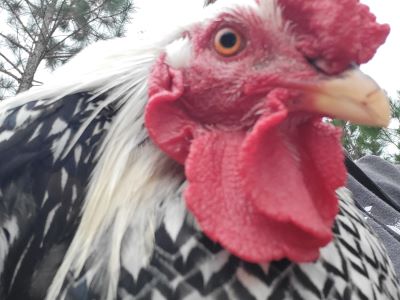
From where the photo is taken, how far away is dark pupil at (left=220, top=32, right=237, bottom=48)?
31.7 inches

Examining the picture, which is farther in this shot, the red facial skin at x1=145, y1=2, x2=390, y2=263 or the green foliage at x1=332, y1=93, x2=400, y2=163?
the green foliage at x1=332, y1=93, x2=400, y2=163

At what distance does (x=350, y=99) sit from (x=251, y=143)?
15cm

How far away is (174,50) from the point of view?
86cm


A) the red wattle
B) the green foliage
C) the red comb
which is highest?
the red comb

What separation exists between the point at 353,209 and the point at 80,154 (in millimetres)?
534

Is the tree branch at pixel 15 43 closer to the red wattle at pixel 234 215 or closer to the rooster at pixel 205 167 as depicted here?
the rooster at pixel 205 167

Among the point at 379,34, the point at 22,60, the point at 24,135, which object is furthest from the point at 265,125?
the point at 22,60

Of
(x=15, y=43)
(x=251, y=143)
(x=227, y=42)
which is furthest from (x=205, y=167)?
(x=15, y=43)

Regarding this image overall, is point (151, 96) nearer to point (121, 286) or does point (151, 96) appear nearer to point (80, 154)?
point (80, 154)

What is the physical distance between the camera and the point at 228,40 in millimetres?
807

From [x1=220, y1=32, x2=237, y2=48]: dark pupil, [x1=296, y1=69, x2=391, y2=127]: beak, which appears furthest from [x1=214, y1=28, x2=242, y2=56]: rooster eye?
[x1=296, y1=69, x2=391, y2=127]: beak

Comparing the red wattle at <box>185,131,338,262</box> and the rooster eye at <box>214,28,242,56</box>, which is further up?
the rooster eye at <box>214,28,242,56</box>

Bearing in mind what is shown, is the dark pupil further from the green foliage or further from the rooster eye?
the green foliage

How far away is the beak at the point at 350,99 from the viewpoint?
2.33 ft
